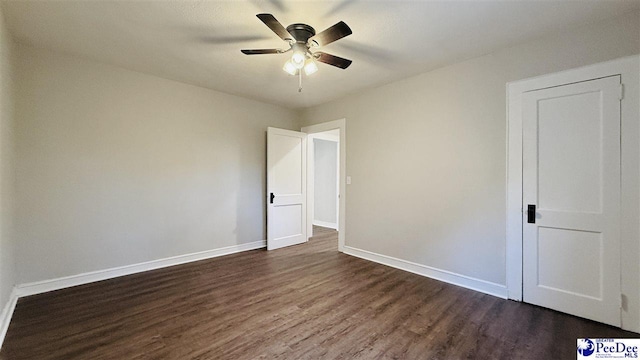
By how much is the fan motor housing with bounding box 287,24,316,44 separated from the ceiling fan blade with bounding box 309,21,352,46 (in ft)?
0.38

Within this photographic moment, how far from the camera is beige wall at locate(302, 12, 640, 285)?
96.9 inches

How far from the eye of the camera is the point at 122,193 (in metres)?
3.22

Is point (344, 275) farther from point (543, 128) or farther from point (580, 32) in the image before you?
point (580, 32)

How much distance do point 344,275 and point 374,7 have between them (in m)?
2.86

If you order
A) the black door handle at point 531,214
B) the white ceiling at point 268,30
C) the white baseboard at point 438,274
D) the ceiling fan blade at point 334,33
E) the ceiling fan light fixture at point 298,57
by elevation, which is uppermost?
the white ceiling at point 268,30

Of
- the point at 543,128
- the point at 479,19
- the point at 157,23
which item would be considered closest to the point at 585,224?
the point at 543,128

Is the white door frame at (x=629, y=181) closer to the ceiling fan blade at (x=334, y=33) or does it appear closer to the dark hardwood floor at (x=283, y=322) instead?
the dark hardwood floor at (x=283, y=322)

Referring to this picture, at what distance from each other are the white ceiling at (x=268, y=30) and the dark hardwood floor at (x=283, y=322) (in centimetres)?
258

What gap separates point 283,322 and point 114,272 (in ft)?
7.88

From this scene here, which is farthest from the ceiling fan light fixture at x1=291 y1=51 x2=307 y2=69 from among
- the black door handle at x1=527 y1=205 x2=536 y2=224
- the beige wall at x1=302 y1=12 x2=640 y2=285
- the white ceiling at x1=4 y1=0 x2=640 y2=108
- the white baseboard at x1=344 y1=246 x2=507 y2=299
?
the white baseboard at x1=344 y1=246 x2=507 y2=299

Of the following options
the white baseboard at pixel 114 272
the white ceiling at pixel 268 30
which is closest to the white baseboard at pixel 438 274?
the white baseboard at pixel 114 272

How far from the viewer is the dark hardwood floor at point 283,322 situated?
6.04ft

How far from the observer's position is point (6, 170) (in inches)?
87.6

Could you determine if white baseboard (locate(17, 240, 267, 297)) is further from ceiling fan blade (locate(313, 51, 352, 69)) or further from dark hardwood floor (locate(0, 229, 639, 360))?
ceiling fan blade (locate(313, 51, 352, 69))
